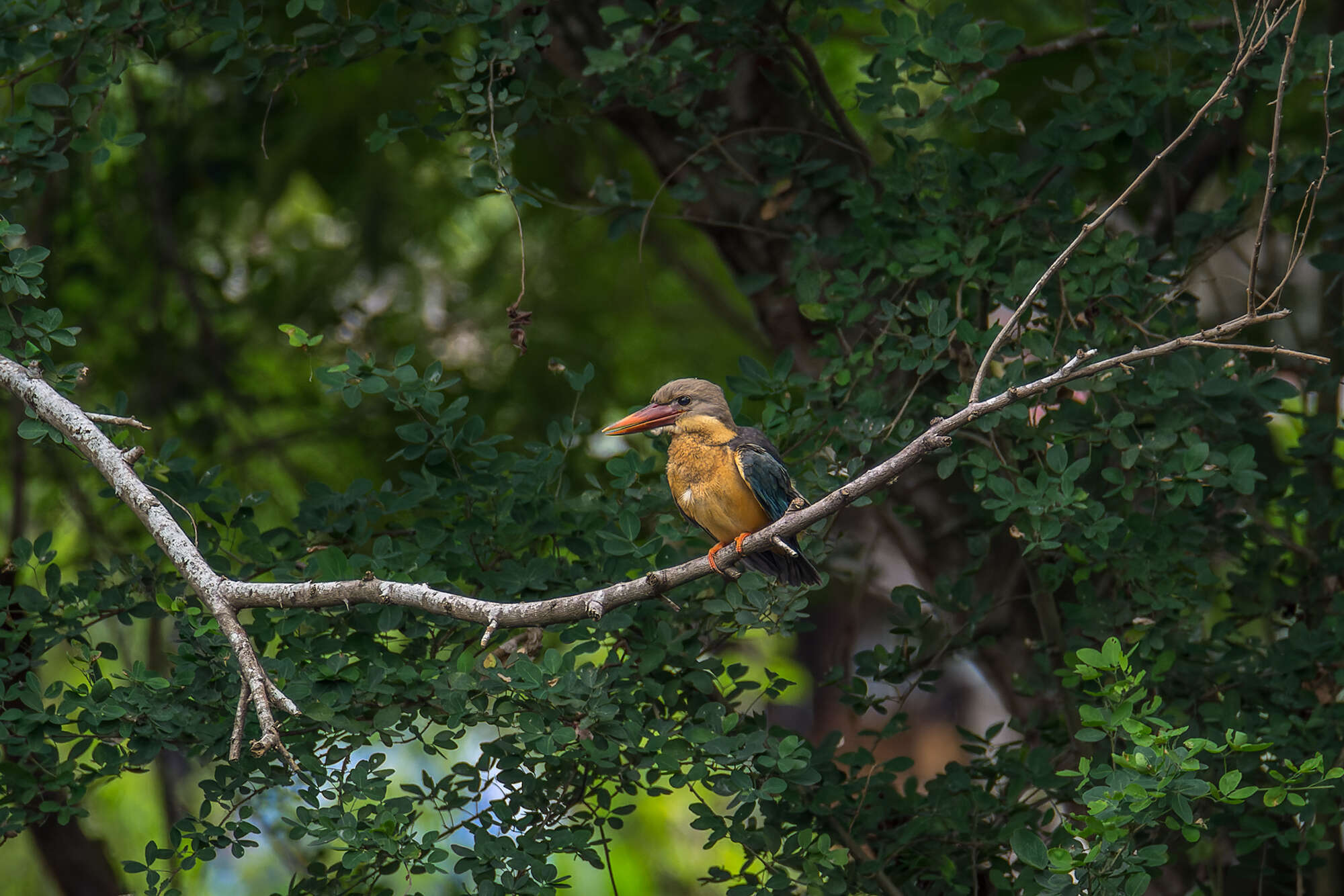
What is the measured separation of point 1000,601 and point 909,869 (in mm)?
855

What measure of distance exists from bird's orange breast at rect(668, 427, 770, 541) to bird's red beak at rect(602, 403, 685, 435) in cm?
20

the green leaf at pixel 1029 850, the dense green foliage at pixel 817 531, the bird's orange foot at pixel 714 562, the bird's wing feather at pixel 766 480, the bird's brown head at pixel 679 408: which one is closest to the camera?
the bird's orange foot at pixel 714 562

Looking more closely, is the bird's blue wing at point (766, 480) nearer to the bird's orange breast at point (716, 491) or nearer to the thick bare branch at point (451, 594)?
the bird's orange breast at point (716, 491)

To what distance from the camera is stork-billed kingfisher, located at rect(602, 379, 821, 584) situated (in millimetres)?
3008

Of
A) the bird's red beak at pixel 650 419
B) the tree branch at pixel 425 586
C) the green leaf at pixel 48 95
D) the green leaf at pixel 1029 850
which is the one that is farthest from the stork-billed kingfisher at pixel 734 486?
the green leaf at pixel 48 95

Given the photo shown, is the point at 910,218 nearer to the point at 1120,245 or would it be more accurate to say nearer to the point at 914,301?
the point at 914,301

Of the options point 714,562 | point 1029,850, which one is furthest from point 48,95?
point 1029,850

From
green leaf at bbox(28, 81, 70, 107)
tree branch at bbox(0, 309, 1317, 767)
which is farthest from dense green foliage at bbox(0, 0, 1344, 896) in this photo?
tree branch at bbox(0, 309, 1317, 767)

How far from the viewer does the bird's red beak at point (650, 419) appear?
11.1 ft

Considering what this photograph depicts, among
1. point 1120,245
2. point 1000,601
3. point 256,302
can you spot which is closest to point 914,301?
point 1120,245

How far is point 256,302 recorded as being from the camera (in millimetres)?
5820

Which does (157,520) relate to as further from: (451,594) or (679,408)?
(679,408)

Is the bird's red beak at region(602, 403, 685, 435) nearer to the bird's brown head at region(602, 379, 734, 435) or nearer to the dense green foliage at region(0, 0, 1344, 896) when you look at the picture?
the bird's brown head at region(602, 379, 734, 435)

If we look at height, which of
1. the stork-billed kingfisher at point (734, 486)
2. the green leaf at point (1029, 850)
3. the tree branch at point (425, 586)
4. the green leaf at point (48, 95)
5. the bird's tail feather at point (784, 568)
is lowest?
the green leaf at point (1029, 850)
